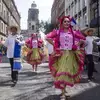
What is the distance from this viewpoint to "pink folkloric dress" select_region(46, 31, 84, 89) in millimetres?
7254

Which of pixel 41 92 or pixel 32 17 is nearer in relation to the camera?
pixel 41 92

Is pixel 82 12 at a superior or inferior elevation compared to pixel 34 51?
superior

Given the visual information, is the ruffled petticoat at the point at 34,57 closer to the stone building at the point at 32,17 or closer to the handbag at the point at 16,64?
the handbag at the point at 16,64

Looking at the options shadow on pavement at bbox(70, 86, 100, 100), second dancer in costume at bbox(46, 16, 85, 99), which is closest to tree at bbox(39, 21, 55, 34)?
shadow on pavement at bbox(70, 86, 100, 100)

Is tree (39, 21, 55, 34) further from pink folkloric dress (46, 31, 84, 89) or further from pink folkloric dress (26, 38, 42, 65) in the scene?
pink folkloric dress (46, 31, 84, 89)

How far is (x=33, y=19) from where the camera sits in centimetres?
14050

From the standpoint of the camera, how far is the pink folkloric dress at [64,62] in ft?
23.8

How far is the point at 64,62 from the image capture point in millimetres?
7320

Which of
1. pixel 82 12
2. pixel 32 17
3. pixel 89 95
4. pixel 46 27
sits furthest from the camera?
pixel 32 17

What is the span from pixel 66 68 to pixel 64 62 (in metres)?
0.14

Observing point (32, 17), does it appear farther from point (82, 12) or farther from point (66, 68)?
point (66, 68)

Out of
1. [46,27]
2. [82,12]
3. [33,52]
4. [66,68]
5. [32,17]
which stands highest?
[32,17]

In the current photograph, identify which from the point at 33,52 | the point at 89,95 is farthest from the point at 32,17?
the point at 89,95

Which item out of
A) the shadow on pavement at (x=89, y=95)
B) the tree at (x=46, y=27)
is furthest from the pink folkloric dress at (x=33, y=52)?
the tree at (x=46, y=27)
